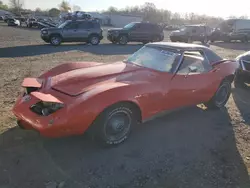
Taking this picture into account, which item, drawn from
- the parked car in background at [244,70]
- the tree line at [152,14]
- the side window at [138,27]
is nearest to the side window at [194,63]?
the parked car in background at [244,70]

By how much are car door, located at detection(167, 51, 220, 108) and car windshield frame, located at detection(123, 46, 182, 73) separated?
6.0 inches

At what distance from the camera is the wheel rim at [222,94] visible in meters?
5.62

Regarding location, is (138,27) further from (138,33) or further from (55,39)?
(55,39)

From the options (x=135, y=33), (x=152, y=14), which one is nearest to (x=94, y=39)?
(x=135, y=33)

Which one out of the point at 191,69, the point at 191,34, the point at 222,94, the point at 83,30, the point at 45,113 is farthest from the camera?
the point at 191,34

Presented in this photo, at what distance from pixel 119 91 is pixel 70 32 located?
14.8m

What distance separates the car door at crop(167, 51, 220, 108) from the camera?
4.43 m

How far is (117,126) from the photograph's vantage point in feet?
12.5

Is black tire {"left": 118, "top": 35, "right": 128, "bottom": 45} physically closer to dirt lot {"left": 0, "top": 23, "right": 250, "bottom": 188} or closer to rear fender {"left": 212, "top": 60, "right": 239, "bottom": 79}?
rear fender {"left": 212, "top": 60, "right": 239, "bottom": 79}

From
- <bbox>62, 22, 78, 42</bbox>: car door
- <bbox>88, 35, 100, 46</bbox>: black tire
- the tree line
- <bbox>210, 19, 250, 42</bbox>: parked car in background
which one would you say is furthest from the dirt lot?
the tree line

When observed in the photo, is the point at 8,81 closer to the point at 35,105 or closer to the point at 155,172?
the point at 35,105

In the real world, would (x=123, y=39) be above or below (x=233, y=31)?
below

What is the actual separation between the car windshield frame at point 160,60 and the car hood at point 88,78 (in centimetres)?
27

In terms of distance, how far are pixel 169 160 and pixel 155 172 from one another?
39 centimetres
